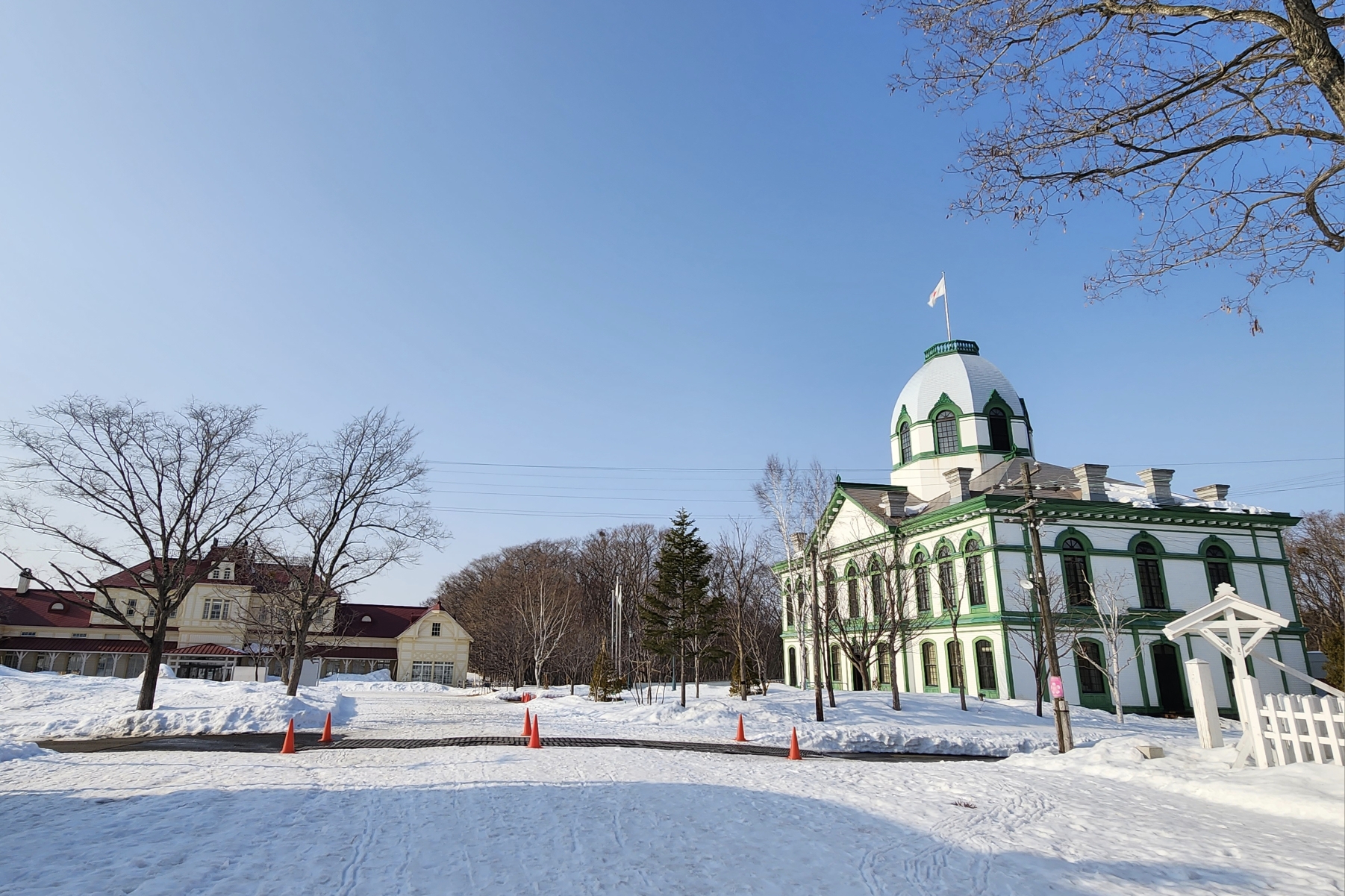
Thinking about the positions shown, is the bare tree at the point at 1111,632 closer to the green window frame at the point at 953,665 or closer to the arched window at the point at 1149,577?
the arched window at the point at 1149,577

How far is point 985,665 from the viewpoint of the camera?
31.6 metres

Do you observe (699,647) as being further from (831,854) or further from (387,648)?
(387,648)

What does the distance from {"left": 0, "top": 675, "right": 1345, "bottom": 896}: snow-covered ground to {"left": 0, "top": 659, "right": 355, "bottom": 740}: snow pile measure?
535 cm

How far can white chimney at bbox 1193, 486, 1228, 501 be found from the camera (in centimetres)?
3556

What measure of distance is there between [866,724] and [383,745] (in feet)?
47.7

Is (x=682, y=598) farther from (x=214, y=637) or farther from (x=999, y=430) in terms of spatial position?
(x=214, y=637)

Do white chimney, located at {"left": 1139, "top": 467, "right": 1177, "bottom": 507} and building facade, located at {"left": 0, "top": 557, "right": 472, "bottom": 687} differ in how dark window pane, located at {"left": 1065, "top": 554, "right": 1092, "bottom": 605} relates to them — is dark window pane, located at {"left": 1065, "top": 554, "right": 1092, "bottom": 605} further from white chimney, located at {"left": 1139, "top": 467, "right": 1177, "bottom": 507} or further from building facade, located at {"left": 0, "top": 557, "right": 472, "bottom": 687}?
building facade, located at {"left": 0, "top": 557, "right": 472, "bottom": 687}

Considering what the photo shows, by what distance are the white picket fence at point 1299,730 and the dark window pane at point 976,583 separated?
71.8ft

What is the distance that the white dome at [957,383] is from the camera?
4097 cm

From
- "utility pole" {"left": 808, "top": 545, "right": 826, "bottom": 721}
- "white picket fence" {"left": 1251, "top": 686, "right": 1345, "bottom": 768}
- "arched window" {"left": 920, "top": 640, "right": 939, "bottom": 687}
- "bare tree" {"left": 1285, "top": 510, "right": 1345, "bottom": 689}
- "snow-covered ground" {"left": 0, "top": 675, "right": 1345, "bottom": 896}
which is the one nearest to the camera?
"snow-covered ground" {"left": 0, "top": 675, "right": 1345, "bottom": 896}

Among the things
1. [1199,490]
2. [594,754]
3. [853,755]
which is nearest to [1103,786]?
[853,755]

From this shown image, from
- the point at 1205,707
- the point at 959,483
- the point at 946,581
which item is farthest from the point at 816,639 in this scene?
the point at 959,483

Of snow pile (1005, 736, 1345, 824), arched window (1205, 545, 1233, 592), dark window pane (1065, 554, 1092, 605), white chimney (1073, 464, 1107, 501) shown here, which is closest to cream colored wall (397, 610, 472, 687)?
dark window pane (1065, 554, 1092, 605)

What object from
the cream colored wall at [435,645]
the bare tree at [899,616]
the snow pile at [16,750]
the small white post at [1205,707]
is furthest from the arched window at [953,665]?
the cream colored wall at [435,645]
